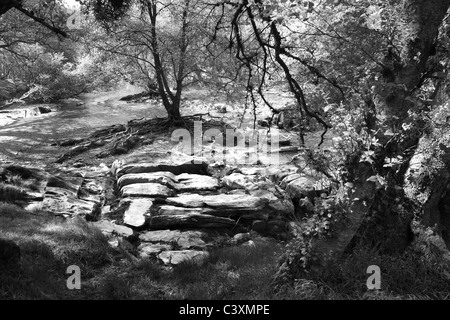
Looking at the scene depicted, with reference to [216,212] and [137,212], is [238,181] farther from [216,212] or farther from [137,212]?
[137,212]

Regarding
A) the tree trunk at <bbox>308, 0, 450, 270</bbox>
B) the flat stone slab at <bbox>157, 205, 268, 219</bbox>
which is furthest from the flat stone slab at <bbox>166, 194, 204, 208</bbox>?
the tree trunk at <bbox>308, 0, 450, 270</bbox>

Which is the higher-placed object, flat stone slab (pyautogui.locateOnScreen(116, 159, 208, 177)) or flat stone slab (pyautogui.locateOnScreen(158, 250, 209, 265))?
flat stone slab (pyautogui.locateOnScreen(116, 159, 208, 177))

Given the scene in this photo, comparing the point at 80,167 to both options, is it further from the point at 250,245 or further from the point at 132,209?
the point at 250,245

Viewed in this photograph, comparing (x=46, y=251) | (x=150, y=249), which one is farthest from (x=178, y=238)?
(x=46, y=251)

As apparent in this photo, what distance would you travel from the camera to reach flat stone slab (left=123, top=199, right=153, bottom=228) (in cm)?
928

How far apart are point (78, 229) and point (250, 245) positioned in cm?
334

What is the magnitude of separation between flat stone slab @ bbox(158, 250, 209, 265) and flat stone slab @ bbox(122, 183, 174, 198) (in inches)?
128

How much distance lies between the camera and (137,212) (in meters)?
9.73

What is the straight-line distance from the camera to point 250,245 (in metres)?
8.51

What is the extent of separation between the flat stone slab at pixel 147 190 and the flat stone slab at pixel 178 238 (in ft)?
6.22

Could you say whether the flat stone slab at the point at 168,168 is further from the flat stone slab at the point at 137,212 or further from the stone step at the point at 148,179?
the flat stone slab at the point at 137,212

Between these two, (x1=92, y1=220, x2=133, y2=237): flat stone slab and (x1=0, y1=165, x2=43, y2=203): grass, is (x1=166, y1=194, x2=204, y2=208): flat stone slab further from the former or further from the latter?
(x1=0, y1=165, x2=43, y2=203): grass
